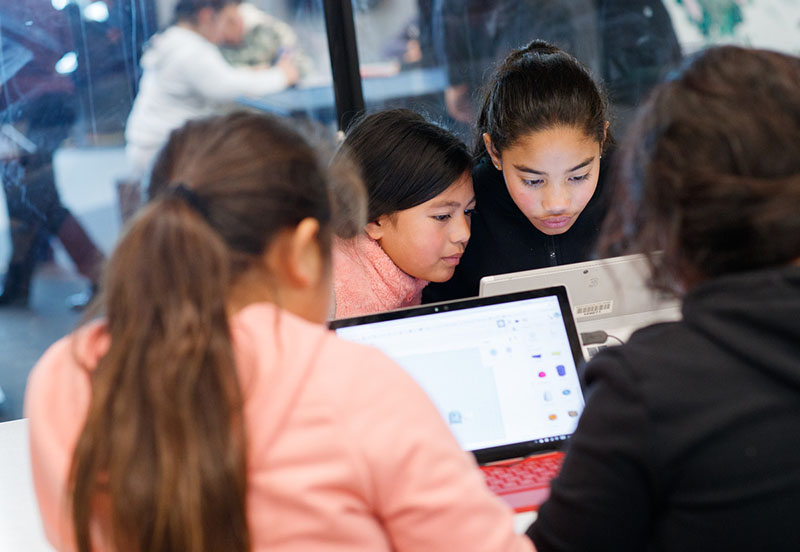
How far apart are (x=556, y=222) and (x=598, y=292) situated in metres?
0.28

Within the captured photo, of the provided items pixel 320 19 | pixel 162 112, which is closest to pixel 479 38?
pixel 320 19

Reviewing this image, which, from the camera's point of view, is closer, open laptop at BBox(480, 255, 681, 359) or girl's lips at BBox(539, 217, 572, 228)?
open laptop at BBox(480, 255, 681, 359)

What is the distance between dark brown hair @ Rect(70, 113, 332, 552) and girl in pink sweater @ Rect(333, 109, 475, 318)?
876mm

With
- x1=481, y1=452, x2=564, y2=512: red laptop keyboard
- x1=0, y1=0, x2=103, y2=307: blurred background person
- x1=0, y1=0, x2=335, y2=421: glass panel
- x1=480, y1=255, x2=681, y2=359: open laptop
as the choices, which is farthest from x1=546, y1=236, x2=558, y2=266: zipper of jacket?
x1=0, y1=0, x2=103, y2=307: blurred background person

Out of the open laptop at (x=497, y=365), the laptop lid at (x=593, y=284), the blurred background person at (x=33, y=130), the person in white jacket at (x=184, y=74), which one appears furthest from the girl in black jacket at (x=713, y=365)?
the blurred background person at (x=33, y=130)

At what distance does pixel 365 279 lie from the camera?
160 cm

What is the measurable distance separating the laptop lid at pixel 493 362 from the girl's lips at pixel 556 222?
0.44 meters

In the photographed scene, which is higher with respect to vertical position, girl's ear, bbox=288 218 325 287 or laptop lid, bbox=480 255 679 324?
girl's ear, bbox=288 218 325 287

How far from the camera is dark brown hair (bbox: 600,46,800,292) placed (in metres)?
0.67

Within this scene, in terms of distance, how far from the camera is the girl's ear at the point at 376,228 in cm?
160

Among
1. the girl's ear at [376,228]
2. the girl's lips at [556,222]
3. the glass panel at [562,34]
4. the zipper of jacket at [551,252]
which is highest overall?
the glass panel at [562,34]

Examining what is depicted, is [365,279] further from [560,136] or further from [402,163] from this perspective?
[560,136]

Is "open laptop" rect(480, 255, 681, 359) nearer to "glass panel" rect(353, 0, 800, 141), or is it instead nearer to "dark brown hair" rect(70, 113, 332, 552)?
"dark brown hair" rect(70, 113, 332, 552)

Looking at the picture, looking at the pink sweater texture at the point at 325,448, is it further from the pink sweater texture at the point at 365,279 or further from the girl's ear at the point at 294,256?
the pink sweater texture at the point at 365,279
